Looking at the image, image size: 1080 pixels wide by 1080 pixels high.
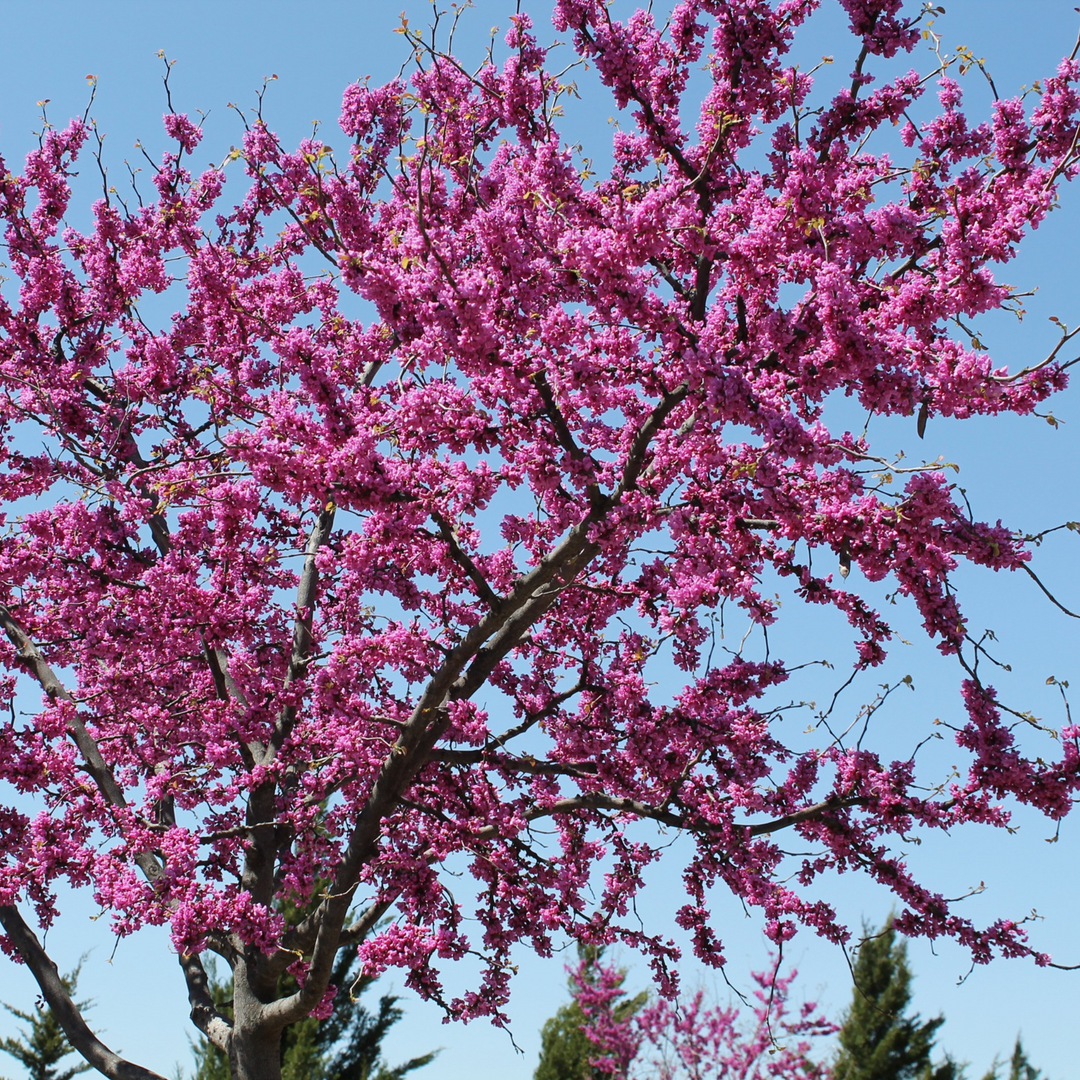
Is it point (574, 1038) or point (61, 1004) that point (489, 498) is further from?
point (574, 1038)

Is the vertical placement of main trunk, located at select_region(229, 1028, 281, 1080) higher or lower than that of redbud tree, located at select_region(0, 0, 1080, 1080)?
lower

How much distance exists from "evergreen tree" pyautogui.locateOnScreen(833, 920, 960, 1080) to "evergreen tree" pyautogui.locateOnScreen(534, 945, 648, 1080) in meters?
5.45

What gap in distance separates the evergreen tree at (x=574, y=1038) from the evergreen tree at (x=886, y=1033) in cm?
545

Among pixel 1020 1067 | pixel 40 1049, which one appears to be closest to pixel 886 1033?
pixel 1020 1067

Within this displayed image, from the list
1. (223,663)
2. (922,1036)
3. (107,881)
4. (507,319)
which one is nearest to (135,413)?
(223,663)

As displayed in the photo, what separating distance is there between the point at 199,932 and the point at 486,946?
2.75 m

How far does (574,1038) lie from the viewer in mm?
25812

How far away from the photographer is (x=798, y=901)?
9.36 meters

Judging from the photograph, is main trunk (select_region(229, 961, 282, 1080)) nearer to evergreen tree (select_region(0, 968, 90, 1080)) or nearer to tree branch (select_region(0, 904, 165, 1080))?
tree branch (select_region(0, 904, 165, 1080))

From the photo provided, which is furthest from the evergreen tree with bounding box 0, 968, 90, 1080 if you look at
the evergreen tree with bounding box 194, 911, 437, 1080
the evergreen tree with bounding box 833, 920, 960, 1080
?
the evergreen tree with bounding box 833, 920, 960, 1080

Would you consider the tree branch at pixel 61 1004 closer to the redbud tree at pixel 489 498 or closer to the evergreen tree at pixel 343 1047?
the redbud tree at pixel 489 498

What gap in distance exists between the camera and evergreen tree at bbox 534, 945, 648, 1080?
2523 centimetres

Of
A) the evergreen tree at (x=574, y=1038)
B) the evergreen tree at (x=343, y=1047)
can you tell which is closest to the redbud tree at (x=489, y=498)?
the evergreen tree at (x=343, y=1047)

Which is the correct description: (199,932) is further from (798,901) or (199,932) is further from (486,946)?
(798,901)
